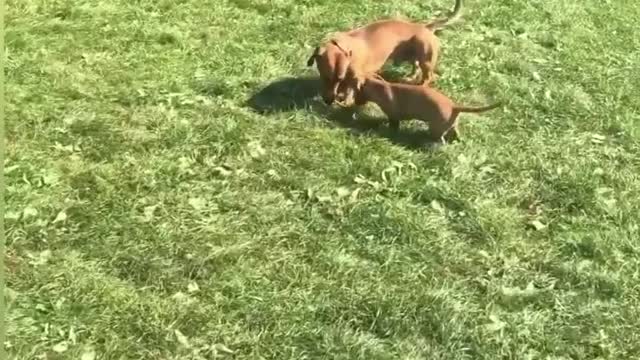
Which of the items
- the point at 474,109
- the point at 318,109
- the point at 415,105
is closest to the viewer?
the point at 474,109

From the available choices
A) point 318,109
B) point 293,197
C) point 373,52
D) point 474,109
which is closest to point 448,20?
point 373,52

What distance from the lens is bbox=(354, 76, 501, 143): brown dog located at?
15.0 feet

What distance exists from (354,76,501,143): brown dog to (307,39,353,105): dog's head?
0.35 ft

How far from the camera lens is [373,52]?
4.97 meters

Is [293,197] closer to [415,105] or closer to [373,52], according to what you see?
[415,105]

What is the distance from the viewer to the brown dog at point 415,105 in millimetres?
4574

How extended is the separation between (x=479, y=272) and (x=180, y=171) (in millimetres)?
1481

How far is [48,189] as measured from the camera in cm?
418

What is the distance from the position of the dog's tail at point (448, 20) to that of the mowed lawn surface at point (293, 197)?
0.07m

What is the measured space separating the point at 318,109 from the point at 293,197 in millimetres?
818

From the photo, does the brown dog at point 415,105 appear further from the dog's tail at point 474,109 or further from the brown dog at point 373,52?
the brown dog at point 373,52

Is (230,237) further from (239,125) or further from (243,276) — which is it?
(239,125)

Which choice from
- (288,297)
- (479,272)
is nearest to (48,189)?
(288,297)

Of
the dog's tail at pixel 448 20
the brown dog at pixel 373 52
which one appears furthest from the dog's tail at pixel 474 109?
the dog's tail at pixel 448 20
